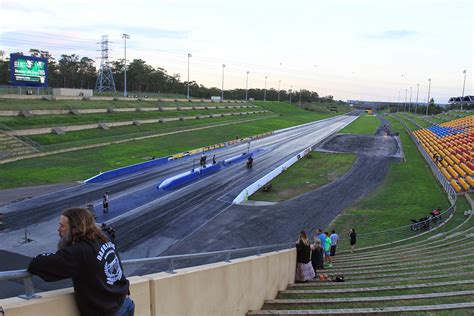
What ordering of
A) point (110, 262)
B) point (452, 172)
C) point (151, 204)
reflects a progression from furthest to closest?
point (452, 172), point (151, 204), point (110, 262)

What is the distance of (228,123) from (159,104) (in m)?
14.6

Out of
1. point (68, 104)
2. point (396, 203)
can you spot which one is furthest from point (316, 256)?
point (68, 104)

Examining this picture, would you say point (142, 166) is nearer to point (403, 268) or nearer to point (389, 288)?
point (403, 268)

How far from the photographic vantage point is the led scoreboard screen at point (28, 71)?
51.7 meters

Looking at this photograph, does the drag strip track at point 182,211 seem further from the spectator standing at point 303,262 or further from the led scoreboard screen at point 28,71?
the led scoreboard screen at point 28,71

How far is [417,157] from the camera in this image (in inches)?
1969

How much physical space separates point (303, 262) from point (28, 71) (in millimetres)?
52824

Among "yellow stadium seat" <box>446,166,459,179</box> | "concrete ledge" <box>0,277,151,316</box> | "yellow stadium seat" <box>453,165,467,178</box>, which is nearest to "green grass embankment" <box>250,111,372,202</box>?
"yellow stadium seat" <box>446,166,459,179</box>

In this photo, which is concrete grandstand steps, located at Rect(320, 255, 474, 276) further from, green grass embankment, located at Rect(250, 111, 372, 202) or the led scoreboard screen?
the led scoreboard screen

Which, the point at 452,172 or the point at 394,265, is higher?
the point at 394,265

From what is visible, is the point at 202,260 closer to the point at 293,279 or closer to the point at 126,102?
the point at 293,279

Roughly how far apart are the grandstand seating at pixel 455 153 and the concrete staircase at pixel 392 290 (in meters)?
19.4

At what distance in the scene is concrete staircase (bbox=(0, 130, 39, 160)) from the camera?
126 ft

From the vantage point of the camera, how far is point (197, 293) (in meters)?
5.81
